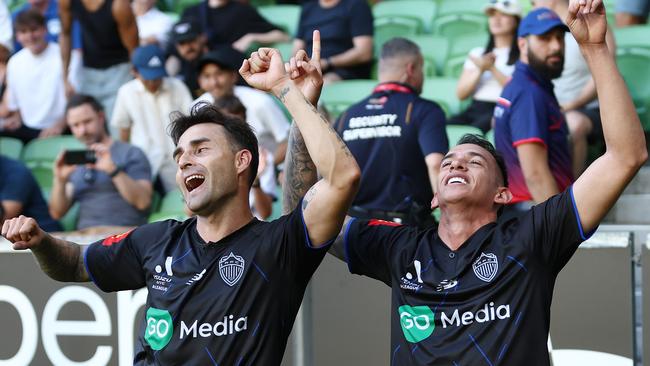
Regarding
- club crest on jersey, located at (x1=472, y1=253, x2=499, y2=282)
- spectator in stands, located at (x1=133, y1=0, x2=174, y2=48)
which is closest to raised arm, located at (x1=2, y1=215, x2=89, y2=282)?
club crest on jersey, located at (x1=472, y1=253, x2=499, y2=282)

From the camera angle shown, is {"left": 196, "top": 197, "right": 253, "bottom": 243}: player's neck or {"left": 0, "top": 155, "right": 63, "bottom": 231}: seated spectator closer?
{"left": 196, "top": 197, "right": 253, "bottom": 243}: player's neck

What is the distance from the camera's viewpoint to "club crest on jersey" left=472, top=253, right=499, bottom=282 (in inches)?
139

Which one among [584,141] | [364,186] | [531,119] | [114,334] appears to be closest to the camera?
[114,334]

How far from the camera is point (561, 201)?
11.4ft

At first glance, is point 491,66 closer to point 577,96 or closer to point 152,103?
point 577,96

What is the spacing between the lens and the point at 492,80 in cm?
722

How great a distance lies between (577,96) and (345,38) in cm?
203

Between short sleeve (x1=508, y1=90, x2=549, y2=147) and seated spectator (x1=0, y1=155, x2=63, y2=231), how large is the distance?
340 centimetres

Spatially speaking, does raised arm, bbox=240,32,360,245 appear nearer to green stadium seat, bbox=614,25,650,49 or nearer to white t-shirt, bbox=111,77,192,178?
white t-shirt, bbox=111,77,192,178

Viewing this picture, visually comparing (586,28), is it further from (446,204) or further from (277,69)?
(277,69)

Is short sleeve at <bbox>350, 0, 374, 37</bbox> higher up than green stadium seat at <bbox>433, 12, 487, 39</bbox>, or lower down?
higher up

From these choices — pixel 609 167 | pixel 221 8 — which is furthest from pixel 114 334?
pixel 221 8

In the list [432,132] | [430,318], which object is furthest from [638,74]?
[430,318]

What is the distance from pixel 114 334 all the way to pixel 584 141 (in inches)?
124
